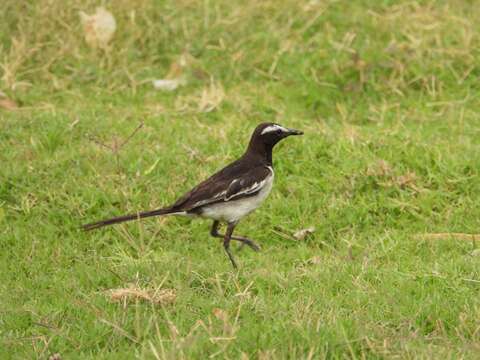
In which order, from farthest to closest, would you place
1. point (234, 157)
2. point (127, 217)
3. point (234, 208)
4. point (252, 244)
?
1. point (234, 157)
2. point (252, 244)
3. point (234, 208)
4. point (127, 217)

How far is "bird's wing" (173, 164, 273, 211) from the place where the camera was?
7234mm

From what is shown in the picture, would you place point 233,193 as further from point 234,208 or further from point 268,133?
point 268,133

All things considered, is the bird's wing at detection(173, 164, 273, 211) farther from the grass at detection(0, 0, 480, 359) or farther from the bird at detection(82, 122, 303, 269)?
the grass at detection(0, 0, 480, 359)

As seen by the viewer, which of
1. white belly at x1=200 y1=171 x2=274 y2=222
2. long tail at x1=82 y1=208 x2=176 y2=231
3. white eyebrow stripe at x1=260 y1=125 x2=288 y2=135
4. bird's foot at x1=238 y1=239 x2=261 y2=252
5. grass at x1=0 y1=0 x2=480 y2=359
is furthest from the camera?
white eyebrow stripe at x1=260 y1=125 x2=288 y2=135

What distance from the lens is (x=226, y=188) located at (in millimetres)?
7309

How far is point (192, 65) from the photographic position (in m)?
10.7

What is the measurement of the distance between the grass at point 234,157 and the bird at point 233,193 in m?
0.29

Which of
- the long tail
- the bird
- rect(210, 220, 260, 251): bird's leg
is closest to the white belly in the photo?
the bird

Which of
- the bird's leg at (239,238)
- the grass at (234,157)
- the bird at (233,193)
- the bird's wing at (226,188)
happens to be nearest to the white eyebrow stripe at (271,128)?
the bird at (233,193)

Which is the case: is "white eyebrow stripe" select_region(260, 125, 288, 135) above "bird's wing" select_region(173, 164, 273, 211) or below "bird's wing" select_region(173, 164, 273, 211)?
above

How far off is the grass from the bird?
0.29 meters

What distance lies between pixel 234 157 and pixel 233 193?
1661mm

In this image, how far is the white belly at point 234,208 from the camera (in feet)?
24.2

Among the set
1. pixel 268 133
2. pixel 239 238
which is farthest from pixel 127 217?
pixel 268 133
